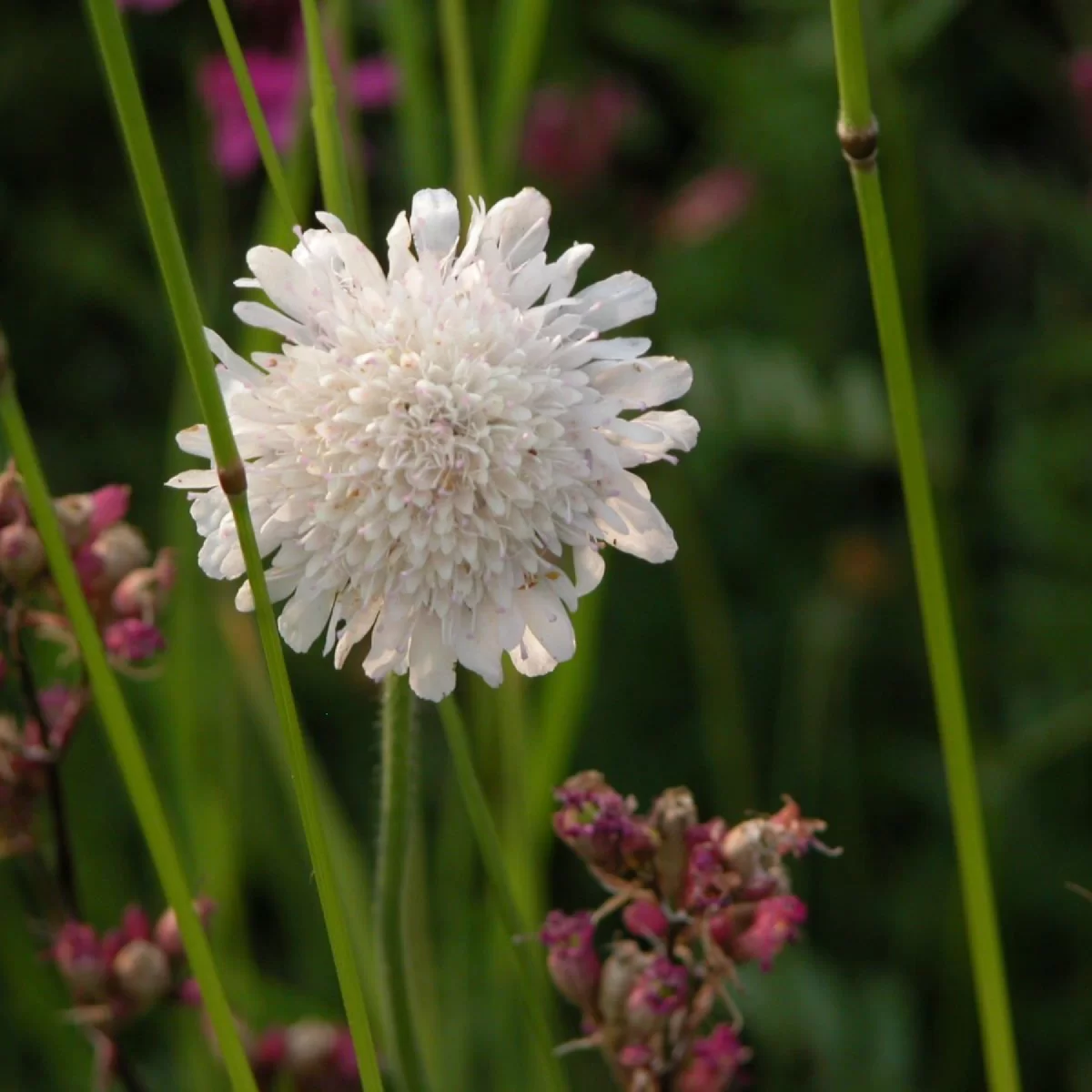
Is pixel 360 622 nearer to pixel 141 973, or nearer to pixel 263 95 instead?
pixel 141 973

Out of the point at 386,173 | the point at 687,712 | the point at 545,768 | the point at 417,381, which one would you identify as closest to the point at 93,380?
the point at 386,173

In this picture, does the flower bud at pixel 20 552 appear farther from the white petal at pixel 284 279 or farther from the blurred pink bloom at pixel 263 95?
the blurred pink bloom at pixel 263 95

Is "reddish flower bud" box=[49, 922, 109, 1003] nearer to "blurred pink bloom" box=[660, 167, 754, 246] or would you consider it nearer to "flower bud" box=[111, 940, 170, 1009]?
"flower bud" box=[111, 940, 170, 1009]

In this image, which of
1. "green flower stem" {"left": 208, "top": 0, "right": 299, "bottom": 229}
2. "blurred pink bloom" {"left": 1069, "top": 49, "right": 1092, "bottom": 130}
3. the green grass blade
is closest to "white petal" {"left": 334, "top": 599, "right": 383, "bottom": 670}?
"green flower stem" {"left": 208, "top": 0, "right": 299, "bottom": 229}

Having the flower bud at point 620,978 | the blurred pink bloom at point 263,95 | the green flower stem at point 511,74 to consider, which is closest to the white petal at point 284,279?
the flower bud at point 620,978

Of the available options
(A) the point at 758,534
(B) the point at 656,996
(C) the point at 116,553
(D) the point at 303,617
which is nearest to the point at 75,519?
(C) the point at 116,553

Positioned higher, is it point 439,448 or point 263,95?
point 263,95
